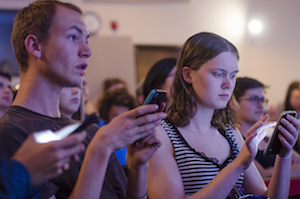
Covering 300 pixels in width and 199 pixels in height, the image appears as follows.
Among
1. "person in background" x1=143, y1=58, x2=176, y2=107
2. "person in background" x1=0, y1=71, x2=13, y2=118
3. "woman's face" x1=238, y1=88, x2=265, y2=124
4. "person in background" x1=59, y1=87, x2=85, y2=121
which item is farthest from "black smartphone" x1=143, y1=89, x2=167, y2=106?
"person in background" x1=0, y1=71, x2=13, y2=118

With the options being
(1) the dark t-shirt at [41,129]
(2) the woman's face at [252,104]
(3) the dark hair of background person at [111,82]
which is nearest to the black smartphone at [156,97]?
(1) the dark t-shirt at [41,129]

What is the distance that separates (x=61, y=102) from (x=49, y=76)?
0.76 metres

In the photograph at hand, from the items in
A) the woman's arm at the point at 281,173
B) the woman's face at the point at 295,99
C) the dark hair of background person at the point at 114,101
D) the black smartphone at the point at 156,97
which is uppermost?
the black smartphone at the point at 156,97

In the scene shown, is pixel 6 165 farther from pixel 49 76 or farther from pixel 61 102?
pixel 61 102

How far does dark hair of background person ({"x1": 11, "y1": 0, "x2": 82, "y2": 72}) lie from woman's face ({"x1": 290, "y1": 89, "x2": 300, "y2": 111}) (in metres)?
3.40

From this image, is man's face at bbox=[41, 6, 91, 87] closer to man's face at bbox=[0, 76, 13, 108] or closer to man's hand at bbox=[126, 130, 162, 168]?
man's hand at bbox=[126, 130, 162, 168]

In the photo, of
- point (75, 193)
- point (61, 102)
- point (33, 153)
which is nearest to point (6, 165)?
point (33, 153)

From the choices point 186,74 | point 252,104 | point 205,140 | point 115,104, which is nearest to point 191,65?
point 186,74

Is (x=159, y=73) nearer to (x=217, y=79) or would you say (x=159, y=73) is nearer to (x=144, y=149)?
(x=217, y=79)

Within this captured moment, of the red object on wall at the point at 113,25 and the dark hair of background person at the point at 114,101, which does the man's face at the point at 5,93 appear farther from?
the red object on wall at the point at 113,25

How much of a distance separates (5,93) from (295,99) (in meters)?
3.39

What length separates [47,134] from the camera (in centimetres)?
63

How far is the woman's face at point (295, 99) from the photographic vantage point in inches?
137

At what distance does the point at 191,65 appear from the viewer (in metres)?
1.20
